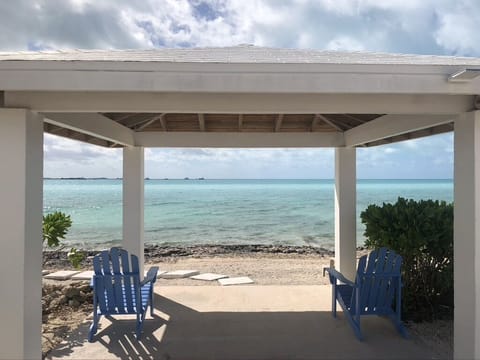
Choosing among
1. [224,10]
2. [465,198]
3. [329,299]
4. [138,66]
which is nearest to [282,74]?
[138,66]

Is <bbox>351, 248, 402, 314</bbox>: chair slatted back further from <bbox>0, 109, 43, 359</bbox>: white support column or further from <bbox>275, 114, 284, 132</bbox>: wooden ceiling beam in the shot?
<bbox>0, 109, 43, 359</bbox>: white support column

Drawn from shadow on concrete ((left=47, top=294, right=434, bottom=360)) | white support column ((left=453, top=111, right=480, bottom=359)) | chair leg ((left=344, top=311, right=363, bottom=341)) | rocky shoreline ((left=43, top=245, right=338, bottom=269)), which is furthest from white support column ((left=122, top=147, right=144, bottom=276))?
rocky shoreline ((left=43, top=245, right=338, bottom=269))

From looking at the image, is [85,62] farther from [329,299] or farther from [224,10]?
[224,10]

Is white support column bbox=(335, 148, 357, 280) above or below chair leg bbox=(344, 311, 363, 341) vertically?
above

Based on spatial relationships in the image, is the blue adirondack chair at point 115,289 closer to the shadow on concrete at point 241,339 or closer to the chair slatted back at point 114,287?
the chair slatted back at point 114,287

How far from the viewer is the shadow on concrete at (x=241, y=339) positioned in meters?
4.04

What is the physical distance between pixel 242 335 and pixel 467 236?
9.32 feet

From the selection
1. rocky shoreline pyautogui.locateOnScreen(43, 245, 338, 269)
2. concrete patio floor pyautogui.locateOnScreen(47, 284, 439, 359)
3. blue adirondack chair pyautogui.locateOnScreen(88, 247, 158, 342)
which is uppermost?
blue adirondack chair pyautogui.locateOnScreen(88, 247, 158, 342)

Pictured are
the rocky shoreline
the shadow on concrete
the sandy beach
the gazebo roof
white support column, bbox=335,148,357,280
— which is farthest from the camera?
the rocky shoreline

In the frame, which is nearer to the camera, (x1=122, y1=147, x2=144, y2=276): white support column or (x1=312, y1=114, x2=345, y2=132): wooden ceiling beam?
(x1=312, y1=114, x2=345, y2=132): wooden ceiling beam

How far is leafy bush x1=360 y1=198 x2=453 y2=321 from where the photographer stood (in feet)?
16.6

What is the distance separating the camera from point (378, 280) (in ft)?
14.8

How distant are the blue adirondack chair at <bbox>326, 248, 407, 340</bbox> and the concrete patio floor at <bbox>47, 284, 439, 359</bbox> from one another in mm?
262

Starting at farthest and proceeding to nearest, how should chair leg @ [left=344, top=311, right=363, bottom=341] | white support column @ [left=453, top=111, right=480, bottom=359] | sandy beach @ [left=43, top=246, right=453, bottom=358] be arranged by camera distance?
sandy beach @ [left=43, top=246, right=453, bottom=358] < chair leg @ [left=344, top=311, right=363, bottom=341] < white support column @ [left=453, top=111, right=480, bottom=359]
